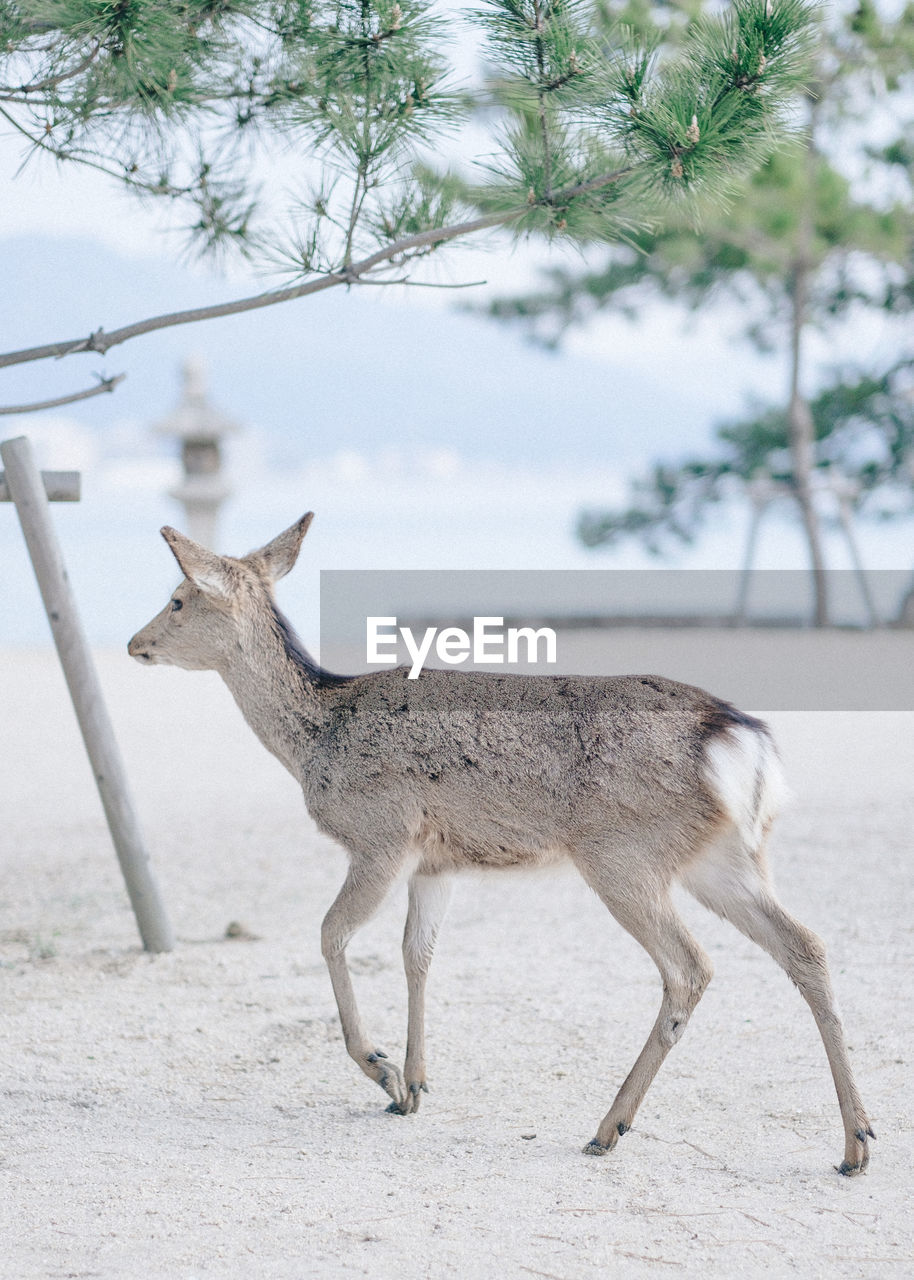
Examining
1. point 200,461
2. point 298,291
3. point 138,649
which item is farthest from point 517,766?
point 200,461

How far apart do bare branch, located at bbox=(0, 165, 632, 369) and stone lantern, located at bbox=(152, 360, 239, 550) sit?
9.21 meters

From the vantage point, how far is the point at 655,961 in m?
3.02

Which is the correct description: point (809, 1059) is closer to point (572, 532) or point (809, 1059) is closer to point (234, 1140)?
point (234, 1140)

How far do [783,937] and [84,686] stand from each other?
261cm

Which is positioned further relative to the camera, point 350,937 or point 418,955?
point 418,955

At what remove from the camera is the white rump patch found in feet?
9.89

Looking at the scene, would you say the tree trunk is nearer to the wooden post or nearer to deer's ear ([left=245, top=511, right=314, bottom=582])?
the wooden post

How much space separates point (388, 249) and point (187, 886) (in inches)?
112

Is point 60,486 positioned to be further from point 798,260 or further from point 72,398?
point 798,260

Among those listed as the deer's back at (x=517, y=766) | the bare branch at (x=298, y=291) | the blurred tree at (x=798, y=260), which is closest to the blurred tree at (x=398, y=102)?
the bare branch at (x=298, y=291)

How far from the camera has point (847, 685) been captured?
995 centimetres

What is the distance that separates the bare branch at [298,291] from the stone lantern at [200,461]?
9208 millimetres

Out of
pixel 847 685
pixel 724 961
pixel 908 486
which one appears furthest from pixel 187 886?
pixel 908 486

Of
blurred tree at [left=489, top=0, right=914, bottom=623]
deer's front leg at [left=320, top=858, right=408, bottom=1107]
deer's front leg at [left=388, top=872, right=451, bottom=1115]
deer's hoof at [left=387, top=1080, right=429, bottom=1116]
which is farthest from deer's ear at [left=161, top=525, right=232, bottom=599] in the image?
blurred tree at [left=489, top=0, right=914, bottom=623]
